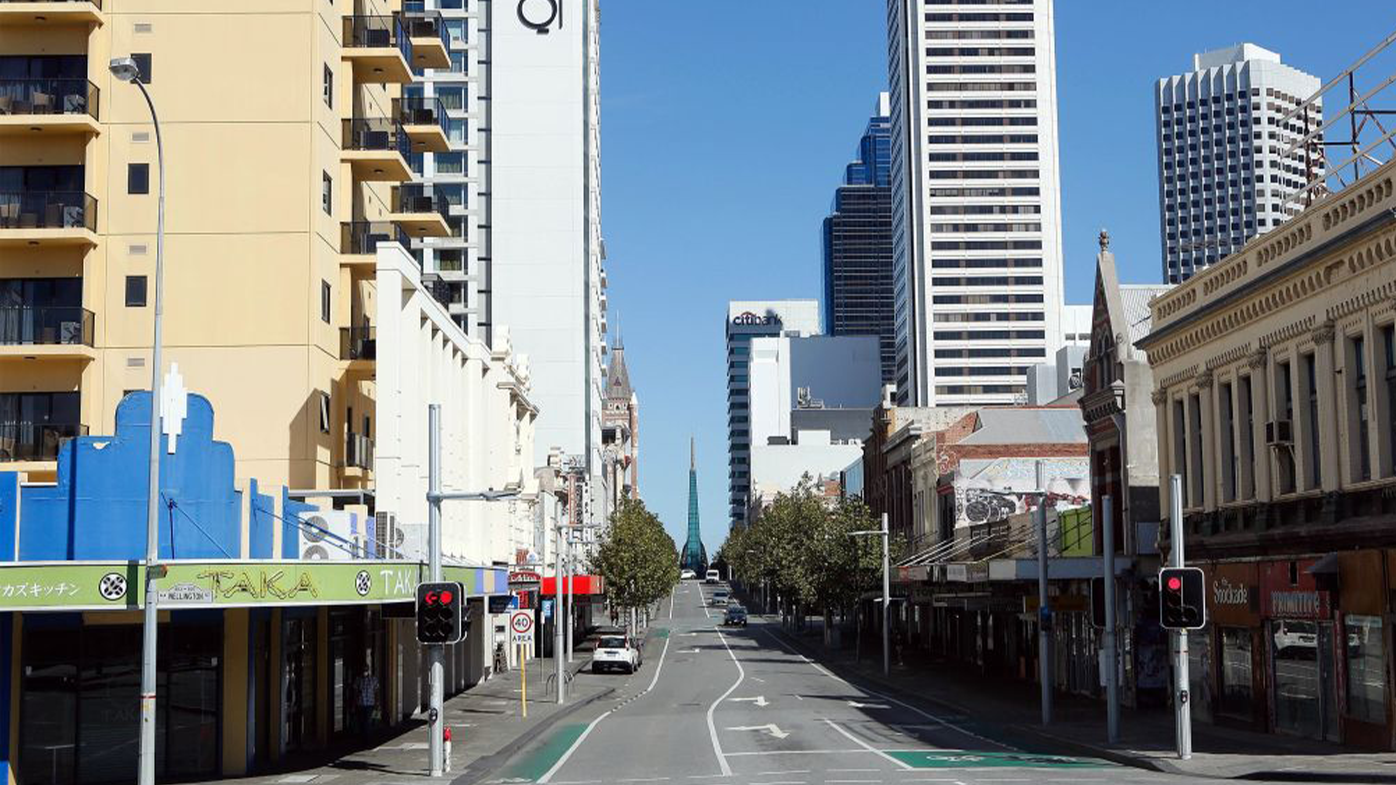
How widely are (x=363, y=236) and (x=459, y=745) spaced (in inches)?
704

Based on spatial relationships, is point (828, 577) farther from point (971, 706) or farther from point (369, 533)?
point (369, 533)

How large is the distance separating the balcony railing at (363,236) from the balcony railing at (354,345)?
8.36ft

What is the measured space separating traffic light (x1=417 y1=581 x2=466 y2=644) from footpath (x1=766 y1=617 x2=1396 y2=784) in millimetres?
14041

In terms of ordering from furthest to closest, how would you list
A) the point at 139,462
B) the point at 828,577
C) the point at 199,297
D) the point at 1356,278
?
the point at 828,577
the point at 199,297
the point at 1356,278
the point at 139,462

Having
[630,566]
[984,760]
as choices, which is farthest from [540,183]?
[984,760]

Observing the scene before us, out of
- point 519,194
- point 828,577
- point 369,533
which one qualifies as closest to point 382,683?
point 369,533

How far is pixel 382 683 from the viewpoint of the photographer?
45.7 m

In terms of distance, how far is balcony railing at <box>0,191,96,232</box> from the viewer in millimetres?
44625

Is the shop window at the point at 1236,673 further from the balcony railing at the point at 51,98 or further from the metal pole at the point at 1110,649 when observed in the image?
the balcony railing at the point at 51,98

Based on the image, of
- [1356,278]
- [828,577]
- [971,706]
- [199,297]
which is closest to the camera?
[1356,278]

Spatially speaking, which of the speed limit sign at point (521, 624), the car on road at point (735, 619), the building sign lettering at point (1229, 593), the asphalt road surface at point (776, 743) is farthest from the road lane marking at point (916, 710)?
the car on road at point (735, 619)

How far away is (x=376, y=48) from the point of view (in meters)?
49.4

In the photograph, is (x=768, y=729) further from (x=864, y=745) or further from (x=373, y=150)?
(x=373, y=150)

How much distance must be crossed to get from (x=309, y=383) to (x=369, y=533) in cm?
566
